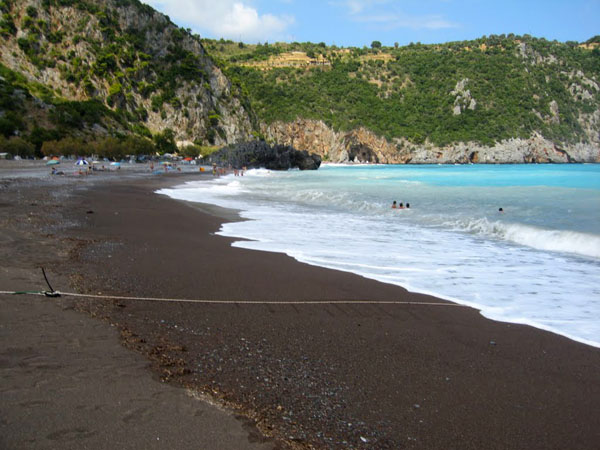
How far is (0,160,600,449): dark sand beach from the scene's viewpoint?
7.13 ft

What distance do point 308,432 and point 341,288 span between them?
293 centimetres

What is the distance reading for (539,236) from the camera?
30.6ft

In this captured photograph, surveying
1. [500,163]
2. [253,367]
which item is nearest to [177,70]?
[500,163]

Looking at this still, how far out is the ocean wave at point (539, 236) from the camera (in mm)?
8336

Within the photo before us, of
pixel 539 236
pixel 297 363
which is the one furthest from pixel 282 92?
pixel 297 363

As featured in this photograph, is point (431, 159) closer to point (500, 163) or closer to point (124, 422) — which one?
point (500, 163)

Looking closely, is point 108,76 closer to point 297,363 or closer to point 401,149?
point 401,149

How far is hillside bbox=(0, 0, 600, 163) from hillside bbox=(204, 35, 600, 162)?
0.35 m

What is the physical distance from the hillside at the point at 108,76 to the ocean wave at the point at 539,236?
165 feet

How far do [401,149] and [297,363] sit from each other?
106 m

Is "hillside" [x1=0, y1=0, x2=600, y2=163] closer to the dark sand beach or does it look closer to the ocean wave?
the ocean wave

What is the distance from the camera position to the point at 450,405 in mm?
2510

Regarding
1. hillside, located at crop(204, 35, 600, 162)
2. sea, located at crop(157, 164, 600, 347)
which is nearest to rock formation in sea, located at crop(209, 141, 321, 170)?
hillside, located at crop(204, 35, 600, 162)

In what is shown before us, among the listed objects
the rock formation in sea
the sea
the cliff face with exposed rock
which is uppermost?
the cliff face with exposed rock
